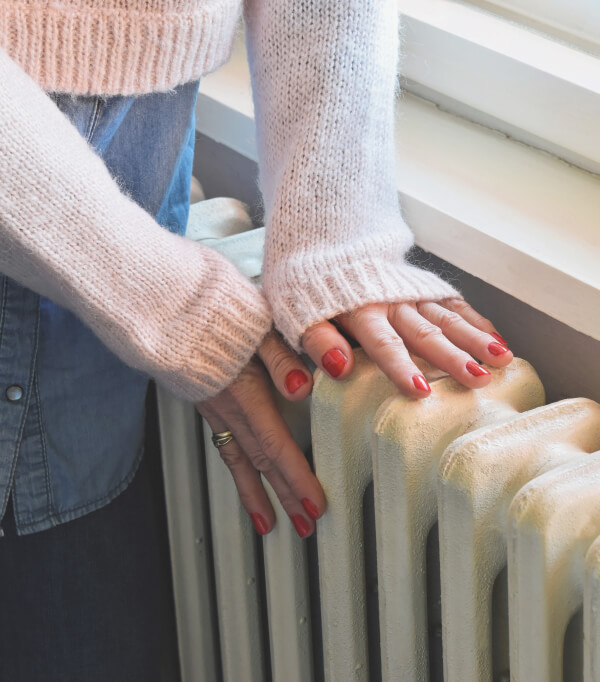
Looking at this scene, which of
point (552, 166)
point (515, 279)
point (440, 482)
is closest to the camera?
point (440, 482)

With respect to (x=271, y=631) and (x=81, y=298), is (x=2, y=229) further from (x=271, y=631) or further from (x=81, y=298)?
(x=271, y=631)

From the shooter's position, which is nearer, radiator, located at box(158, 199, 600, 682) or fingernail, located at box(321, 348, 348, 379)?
radiator, located at box(158, 199, 600, 682)

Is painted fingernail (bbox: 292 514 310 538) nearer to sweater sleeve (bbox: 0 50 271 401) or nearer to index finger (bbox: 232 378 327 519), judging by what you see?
index finger (bbox: 232 378 327 519)

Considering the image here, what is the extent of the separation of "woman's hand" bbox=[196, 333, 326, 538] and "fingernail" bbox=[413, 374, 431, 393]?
100mm

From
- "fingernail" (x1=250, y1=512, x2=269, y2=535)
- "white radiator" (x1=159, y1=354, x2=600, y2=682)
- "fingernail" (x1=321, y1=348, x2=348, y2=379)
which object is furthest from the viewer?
"fingernail" (x1=250, y1=512, x2=269, y2=535)

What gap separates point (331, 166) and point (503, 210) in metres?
0.16

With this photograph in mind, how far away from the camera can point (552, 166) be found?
80 cm

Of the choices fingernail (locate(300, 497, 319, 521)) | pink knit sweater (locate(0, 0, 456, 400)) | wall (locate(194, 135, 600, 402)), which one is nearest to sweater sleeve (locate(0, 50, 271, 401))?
pink knit sweater (locate(0, 0, 456, 400))

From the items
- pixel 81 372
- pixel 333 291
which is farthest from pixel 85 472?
pixel 333 291

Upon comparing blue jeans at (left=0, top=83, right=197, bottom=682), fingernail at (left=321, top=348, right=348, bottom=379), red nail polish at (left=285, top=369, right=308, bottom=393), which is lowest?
blue jeans at (left=0, top=83, right=197, bottom=682)

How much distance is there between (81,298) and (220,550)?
0.34 meters

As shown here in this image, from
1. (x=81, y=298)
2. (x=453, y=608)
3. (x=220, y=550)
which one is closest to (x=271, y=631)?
(x=220, y=550)

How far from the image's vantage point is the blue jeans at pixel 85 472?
2.38ft

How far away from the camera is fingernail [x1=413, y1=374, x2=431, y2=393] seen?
60 cm
